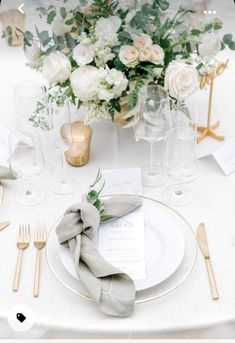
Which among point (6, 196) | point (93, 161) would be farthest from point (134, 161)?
point (6, 196)

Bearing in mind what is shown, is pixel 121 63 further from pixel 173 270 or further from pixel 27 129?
pixel 173 270

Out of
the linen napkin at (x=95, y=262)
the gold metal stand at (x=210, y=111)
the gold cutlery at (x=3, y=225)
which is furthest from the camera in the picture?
the gold metal stand at (x=210, y=111)

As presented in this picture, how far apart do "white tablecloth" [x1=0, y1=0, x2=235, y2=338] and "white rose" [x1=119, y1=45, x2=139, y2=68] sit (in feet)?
1.02

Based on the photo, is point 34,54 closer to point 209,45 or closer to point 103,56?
point 103,56

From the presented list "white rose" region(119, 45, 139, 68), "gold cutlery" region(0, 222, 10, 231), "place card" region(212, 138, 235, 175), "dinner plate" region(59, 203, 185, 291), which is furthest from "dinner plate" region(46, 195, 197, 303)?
"white rose" region(119, 45, 139, 68)

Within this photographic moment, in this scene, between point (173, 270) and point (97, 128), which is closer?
point (173, 270)

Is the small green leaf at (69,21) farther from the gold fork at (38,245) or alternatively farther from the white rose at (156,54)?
the gold fork at (38,245)

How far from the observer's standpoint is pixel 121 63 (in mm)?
1355

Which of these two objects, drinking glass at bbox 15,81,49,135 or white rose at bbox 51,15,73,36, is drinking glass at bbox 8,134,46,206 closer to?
drinking glass at bbox 15,81,49,135

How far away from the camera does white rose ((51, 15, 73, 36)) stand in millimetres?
1391

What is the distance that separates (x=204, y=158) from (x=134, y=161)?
205 millimetres

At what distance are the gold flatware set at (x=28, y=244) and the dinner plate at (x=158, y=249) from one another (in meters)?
0.07

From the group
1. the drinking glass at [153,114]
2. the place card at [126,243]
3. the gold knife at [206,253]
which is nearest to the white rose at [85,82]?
the drinking glass at [153,114]

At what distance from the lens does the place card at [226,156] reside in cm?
143
